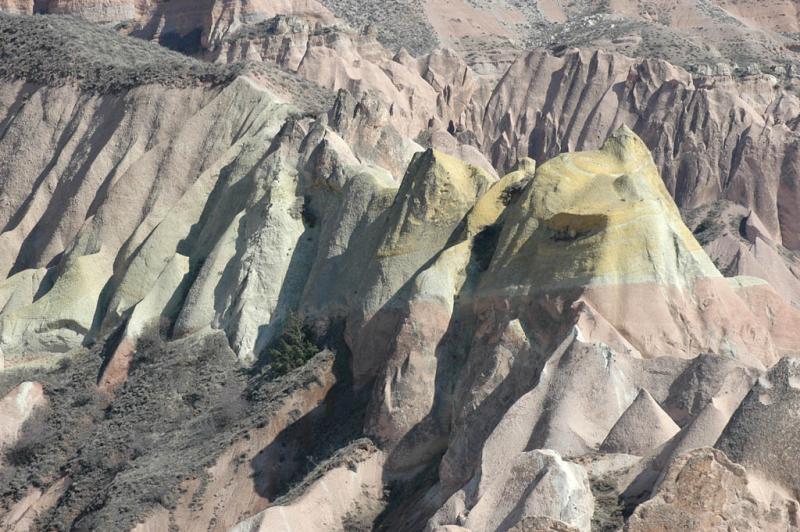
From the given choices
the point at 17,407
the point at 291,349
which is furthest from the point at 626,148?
the point at 17,407

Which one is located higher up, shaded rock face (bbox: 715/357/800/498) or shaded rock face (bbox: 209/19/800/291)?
shaded rock face (bbox: 715/357/800/498)

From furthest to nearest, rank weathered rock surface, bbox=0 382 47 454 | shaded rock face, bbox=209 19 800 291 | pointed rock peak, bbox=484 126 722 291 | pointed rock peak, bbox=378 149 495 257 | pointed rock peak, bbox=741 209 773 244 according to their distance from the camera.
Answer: shaded rock face, bbox=209 19 800 291 → pointed rock peak, bbox=741 209 773 244 → weathered rock surface, bbox=0 382 47 454 → pointed rock peak, bbox=378 149 495 257 → pointed rock peak, bbox=484 126 722 291

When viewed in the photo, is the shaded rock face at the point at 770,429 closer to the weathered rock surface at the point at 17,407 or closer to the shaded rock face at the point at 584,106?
the weathered rock surface at the point at 17,407

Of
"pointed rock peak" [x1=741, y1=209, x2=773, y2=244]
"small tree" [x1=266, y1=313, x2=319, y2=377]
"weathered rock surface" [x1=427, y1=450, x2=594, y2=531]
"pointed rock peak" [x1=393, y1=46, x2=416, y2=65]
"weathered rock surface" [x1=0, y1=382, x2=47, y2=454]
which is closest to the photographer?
"weathered rock surface" [x1=427, y1=450, x2=594, y2=531]

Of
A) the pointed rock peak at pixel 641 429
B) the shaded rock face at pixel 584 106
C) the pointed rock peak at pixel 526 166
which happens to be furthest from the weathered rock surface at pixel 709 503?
the shaded rock face at pixel 584 106

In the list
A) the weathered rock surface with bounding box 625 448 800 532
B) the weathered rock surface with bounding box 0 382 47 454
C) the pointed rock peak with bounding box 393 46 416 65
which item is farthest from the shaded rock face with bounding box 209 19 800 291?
the weathered rock surface with bounding box 625 448 800 532

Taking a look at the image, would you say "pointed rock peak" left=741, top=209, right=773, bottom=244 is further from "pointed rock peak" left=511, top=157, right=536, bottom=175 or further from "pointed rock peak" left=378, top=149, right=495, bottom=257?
"pointed rock peak" left=378, top=149, right=495, bottom=257

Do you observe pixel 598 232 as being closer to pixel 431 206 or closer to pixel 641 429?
pixel 431 206
